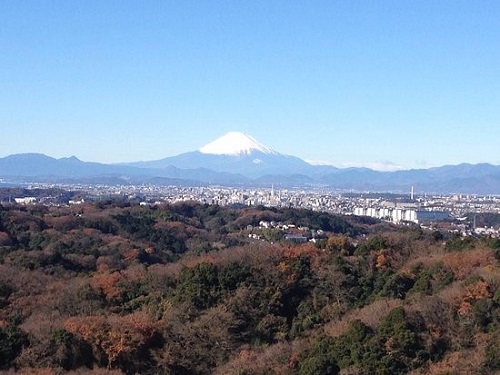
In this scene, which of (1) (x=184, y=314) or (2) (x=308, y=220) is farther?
(2) (x=308, y=220)

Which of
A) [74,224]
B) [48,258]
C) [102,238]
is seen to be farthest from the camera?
[74,224]

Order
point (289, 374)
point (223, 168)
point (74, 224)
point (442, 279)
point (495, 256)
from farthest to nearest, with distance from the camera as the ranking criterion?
point (223, 168) → point (74, 224) → point (495, 256) → point (442, 279) → point (289, 374)

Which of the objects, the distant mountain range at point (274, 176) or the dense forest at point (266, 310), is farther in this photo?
the distant mountain range at point (274, 176)

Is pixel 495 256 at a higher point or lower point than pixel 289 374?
higher

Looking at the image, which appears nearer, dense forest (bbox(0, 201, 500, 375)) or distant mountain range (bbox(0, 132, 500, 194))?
dense forest (bbox(0, 201, 500, 375))

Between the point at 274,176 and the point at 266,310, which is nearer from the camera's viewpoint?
the point at 266,310

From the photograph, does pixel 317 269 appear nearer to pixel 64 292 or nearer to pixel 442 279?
pixel 442 279

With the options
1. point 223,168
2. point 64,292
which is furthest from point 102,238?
point 223,168
